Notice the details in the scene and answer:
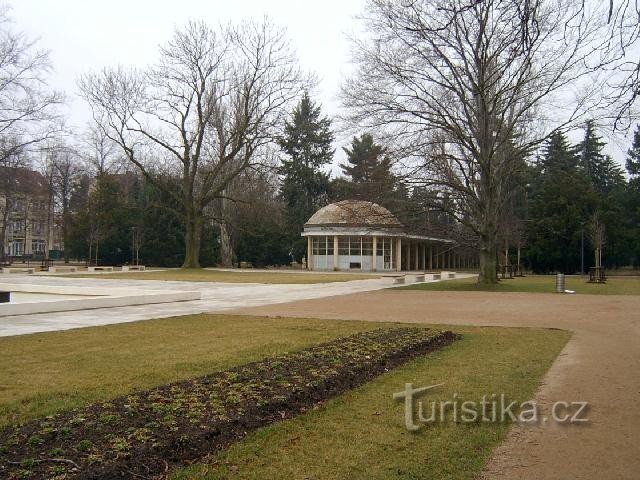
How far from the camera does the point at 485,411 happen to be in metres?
6.41

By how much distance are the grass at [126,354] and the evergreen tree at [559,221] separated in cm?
4703

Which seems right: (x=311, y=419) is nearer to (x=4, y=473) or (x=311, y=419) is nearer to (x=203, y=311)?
(x=4, y=473)

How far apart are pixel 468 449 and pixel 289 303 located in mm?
15419

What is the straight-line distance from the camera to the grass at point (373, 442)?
4695 millimetres

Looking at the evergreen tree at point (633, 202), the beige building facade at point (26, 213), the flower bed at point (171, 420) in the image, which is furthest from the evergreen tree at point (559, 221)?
the flower bed at point (171, 420)

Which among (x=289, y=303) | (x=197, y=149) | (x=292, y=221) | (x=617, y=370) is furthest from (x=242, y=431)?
(x=292, y=221)

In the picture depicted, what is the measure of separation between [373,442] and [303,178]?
6307cm

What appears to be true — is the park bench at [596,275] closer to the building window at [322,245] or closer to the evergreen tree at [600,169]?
the building window at [322,245]

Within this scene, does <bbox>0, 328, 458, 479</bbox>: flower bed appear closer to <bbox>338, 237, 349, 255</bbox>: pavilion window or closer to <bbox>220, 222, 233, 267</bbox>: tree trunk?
<bbox>338, 237, 349, 255</bbox>: pavilion window

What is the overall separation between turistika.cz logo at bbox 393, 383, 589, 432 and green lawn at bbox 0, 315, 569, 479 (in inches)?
6.2

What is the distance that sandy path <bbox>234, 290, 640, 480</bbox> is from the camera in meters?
4.95

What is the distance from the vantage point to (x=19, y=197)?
176ft

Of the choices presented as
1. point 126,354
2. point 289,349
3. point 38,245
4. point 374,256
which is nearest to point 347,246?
point 374,256

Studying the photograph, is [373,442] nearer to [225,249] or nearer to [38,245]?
[225,249]
